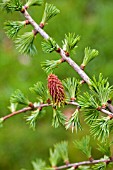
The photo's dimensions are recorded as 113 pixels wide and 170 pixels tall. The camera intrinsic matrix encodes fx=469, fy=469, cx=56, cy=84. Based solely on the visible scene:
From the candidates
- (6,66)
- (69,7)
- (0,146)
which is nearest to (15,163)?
(0,146)

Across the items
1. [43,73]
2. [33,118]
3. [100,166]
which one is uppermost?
[43,73]

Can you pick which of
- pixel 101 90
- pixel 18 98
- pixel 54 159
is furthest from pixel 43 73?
pixel 101 90

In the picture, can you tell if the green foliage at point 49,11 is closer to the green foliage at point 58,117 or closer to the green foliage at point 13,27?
the green foliage at point 13,27

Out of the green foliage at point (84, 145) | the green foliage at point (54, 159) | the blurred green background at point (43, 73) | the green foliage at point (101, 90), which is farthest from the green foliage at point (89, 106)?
the blurred green background at point (43, 73)

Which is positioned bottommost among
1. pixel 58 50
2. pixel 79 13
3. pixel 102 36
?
pixel 58 50

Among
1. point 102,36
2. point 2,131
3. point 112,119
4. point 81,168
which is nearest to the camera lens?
point 112,119

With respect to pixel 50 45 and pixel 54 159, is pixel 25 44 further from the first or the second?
pixel 54 159

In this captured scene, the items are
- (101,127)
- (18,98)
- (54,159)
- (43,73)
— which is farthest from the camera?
(43,73)

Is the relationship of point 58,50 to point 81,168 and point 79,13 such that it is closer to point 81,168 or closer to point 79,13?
point 81,168
